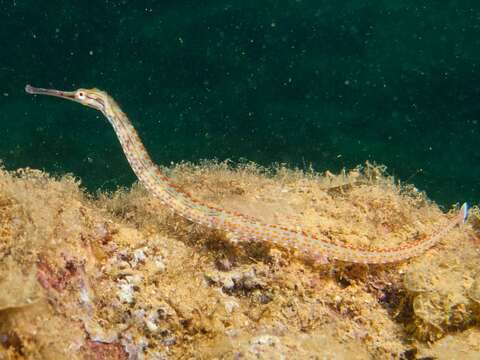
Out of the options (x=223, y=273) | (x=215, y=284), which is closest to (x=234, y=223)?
(x=223, y=273)

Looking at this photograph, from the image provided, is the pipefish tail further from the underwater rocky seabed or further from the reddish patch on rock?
the reddish patch on rock

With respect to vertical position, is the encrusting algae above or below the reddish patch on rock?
above

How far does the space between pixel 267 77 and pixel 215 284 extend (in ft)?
87.4

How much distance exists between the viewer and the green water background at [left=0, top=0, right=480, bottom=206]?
24.7 meters

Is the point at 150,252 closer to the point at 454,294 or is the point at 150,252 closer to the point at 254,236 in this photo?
the point at 254,236

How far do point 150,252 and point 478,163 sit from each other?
26865mm

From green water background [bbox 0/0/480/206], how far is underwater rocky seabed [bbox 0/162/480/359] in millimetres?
18284

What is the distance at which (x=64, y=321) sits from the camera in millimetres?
2891

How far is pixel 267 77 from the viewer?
95.1ft

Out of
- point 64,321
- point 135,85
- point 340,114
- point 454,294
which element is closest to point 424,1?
point 340,114

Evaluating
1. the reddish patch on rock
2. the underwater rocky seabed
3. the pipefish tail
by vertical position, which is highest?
the pipefish tail

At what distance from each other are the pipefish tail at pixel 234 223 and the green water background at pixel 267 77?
18.4m

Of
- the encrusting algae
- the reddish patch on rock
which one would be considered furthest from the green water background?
the reddish patch on rock

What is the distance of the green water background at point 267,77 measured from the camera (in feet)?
81.0
